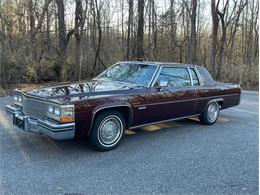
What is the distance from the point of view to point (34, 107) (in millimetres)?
4770

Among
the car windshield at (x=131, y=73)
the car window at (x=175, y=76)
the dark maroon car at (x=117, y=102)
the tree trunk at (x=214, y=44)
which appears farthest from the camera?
the tree trunk at (x=214, y=44)

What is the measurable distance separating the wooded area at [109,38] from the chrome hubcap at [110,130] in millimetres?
8877

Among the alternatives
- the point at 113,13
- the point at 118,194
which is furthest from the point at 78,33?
the point at 118,194

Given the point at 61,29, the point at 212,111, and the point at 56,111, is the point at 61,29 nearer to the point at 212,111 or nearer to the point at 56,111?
the point at 212,111

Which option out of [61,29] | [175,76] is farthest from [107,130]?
[61,29]

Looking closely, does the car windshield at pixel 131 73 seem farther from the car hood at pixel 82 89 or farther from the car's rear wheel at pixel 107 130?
the car's rear wheel at pixel 107 130

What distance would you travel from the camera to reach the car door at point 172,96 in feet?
18.2

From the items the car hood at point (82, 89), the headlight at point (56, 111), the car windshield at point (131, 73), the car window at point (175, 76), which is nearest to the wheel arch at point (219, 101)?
the car window at point (175, 76)

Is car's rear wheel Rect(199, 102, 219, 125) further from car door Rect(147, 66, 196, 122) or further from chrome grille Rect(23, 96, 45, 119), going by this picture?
chrome grille Rect(23, 96, 45, 119)

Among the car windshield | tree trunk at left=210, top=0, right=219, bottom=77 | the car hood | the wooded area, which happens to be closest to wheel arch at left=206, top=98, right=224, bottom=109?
the car windshield

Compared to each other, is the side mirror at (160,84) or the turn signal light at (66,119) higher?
the side mirror at (160,84)

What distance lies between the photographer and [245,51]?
2192cm

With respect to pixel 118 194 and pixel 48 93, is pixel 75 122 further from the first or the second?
pixel 118 194

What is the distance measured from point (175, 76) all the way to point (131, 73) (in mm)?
978
